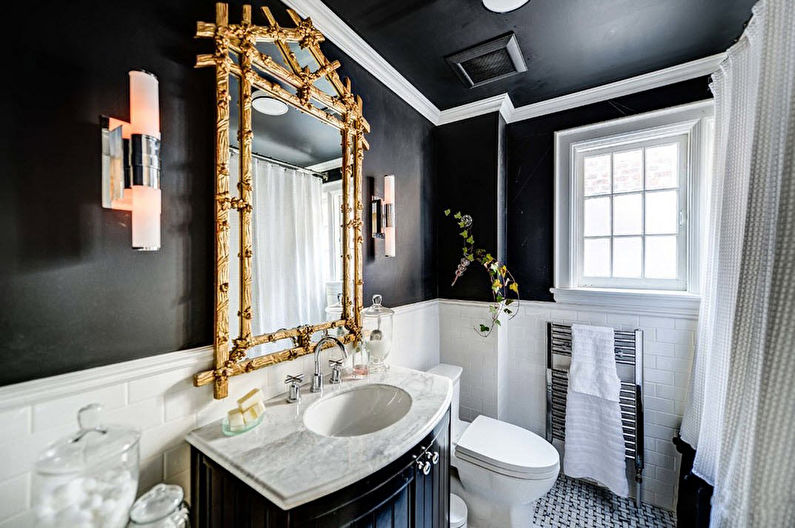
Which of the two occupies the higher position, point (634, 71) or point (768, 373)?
point (634, 71)

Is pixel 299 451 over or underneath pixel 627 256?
→ underneath

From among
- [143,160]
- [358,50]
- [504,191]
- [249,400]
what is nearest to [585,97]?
[504,191]

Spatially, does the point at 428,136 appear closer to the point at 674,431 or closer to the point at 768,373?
the point at 768,373

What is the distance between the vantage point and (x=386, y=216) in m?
1.72

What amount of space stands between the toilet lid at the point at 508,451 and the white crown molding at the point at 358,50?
2089mm

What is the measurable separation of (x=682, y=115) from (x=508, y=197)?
1.06m

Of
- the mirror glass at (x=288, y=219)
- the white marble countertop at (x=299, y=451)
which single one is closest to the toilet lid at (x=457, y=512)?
the white marble countertop at (x=299, y=451)

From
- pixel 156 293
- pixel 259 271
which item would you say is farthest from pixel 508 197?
pixel 156 293

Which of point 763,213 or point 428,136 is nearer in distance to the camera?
point 763,213

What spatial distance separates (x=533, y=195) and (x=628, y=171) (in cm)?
59

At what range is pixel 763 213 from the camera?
0.97 m

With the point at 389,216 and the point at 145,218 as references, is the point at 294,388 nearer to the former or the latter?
the point at 145,218

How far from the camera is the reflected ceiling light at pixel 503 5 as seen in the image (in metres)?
1.28

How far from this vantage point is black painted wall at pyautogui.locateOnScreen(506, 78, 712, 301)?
2148mm
